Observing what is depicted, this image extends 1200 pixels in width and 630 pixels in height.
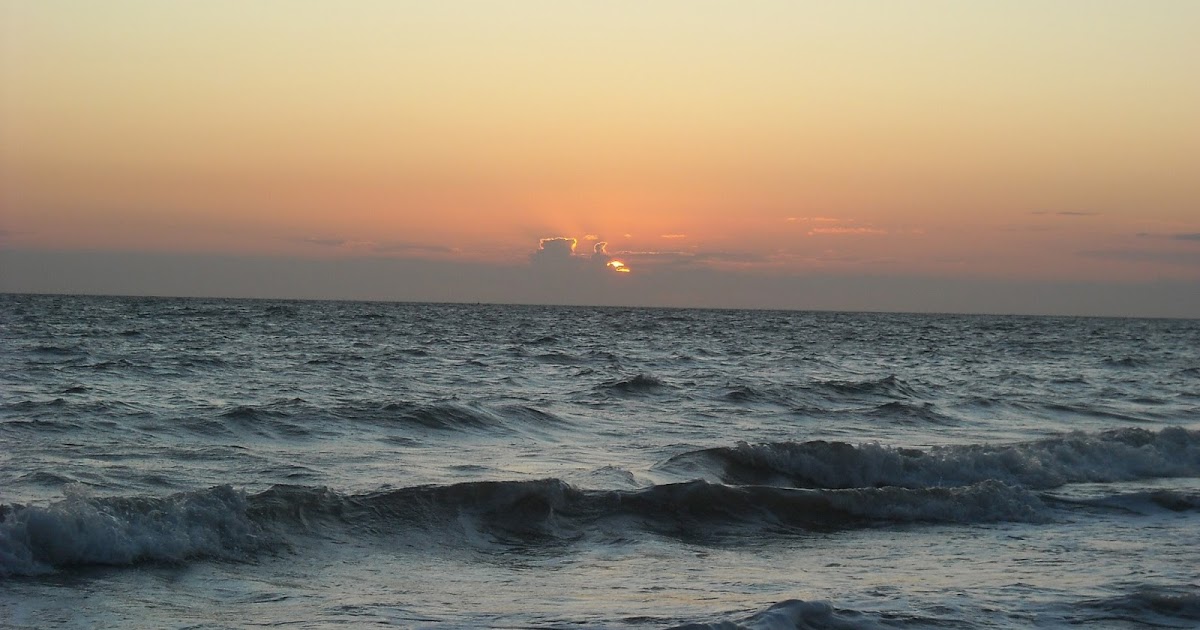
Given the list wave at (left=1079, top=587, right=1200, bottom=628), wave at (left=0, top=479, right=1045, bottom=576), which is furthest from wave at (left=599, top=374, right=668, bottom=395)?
wave at (left=1079, top=587, right=1200, bottom=628)

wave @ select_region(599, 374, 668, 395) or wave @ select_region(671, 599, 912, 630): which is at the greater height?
wave @ select_region(599, 374, 668, 395)

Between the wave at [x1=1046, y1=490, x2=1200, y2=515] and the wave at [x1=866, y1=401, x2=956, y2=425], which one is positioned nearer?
the wave at [x1=1046, y1=490, x2=1200, y2=515]

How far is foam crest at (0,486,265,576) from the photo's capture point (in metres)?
8.59

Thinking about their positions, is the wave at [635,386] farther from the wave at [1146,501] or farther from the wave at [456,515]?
the wave at [1146,501]

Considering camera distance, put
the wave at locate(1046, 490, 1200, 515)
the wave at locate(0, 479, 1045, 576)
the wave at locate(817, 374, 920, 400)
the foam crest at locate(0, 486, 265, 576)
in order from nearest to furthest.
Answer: the foam crest at locate(0, 486, 265, 576) < the wave at locate(0, 479, 1045, 576) < the wave at locate(1046, 490, 1200, 515) < the wave at locate(817, 374, 920, 400)

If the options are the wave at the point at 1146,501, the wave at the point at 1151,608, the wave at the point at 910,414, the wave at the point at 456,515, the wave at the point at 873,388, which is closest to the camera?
the wave at the point at 1151,608

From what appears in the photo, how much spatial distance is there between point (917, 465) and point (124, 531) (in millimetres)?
9702

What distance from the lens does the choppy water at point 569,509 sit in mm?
7887

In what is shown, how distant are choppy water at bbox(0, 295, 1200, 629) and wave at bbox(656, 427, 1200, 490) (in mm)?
46

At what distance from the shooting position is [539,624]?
7270 millimetres

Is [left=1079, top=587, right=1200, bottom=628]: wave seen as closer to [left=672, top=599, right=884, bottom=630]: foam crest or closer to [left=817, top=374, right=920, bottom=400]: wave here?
[left=672, top=599, right=884, bottom=630]: foam crest

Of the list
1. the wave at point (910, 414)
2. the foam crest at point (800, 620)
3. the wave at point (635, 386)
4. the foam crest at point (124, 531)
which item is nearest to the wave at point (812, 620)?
the foam crest at point (800, 620)

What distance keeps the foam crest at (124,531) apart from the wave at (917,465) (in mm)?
5722

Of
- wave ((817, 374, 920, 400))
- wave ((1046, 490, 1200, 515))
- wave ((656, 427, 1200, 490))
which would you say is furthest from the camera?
wave ((817, 374, 920, 400))
